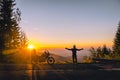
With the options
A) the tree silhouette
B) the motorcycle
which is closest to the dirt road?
the motorcycle

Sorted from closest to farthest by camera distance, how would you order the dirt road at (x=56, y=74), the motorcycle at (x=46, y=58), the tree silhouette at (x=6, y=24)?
the dirt road at (x=56, y=74) < the motorcycle at (x=46, y=58) < the tree silhouette at (x=6, y=24)

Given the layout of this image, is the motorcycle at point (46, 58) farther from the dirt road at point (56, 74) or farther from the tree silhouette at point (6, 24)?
the tree silhouette at point (6, 24)

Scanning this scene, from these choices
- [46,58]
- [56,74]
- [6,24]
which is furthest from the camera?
[6,24]

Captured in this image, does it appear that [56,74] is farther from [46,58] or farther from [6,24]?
[6,24]

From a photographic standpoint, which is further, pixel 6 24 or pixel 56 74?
pixel 6 24

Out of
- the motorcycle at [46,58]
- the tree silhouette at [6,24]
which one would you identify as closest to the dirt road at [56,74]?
the motorcycle at [46,58]

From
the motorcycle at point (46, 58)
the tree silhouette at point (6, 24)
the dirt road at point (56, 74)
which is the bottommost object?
the dirt road at point (56, 74)

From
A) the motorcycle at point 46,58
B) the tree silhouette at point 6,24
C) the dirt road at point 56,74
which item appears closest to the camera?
the dirt road at point 56,74

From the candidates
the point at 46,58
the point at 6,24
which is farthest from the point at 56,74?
the point at 6,24

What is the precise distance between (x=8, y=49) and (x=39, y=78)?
3628 centimetres

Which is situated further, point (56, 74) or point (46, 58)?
point (46, 58)

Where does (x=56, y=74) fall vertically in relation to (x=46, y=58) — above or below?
below

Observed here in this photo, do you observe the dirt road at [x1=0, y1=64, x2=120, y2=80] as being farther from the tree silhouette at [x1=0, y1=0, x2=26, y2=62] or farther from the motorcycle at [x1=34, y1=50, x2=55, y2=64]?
the tree silhouette at [x1=0, y1=0, x2=26, y2=62]

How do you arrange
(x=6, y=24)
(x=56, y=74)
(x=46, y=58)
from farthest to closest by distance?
(x=6, y=24)
(x=46, y=58)
(x=56, y=74)
